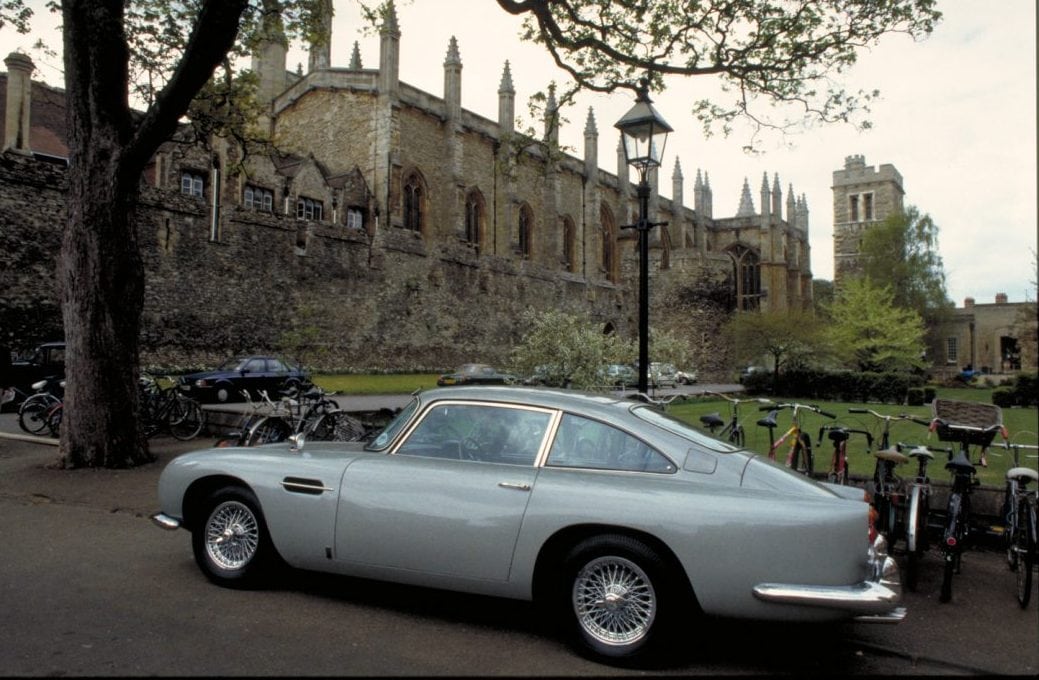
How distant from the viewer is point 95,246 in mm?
8555

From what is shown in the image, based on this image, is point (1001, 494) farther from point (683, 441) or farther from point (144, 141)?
point (144, 141)

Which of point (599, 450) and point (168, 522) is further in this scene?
point (168, 522)

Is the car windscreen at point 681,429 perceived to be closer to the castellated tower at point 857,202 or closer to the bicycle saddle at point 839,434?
the bicycle saddle at point 839,434

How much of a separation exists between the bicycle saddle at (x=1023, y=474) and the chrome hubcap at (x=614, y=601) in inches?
114

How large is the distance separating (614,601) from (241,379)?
1638 cm

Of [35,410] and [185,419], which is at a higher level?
[35,410]

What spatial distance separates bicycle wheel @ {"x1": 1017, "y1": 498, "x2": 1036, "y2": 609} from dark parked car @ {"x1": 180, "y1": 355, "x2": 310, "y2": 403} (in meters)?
14.8

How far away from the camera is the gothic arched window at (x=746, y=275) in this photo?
6241 centimetres

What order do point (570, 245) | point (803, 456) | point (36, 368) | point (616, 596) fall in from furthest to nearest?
point (570, 245) < point (36, 368) < point (803, 456) < point (616, 596)

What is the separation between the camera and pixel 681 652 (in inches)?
132

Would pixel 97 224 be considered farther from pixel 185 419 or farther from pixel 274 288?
pixel 274 288

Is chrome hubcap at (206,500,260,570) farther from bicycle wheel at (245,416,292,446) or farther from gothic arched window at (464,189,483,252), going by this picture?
gothic arched window at (464,189,483,252)

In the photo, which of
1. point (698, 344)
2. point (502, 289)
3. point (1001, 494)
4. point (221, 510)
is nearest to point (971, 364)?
point (698, 344)

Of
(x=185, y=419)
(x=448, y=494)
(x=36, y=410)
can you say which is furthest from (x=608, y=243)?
(x=448, y=494)
